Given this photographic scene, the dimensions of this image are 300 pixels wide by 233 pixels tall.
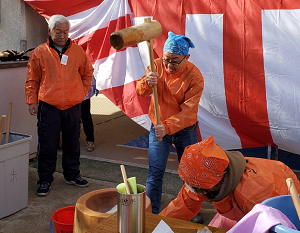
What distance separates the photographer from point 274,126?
14.2 ft

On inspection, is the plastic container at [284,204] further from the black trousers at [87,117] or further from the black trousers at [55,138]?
the black trousers at [87,117]

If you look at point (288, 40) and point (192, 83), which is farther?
point (288, 40)

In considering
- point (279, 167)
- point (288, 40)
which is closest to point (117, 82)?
point (288, 40)

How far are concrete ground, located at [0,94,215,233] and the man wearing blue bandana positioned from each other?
0.74 m

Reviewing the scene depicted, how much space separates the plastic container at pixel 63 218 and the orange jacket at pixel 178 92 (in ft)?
2.97

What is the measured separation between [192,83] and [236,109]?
3.73 feet

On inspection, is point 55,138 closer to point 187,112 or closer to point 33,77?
point 33,77

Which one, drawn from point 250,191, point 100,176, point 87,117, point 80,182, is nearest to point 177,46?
point 250,191

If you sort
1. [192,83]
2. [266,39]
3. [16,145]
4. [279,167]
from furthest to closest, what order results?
1. [266,39]
2. [16,145]
3. [192,83]
4. [279,167]

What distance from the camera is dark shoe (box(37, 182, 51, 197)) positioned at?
4344 mm

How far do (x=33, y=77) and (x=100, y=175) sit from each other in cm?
135

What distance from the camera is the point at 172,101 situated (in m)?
3.49

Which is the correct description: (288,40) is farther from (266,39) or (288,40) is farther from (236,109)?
(236,109)

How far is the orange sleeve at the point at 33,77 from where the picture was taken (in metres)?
4.15
